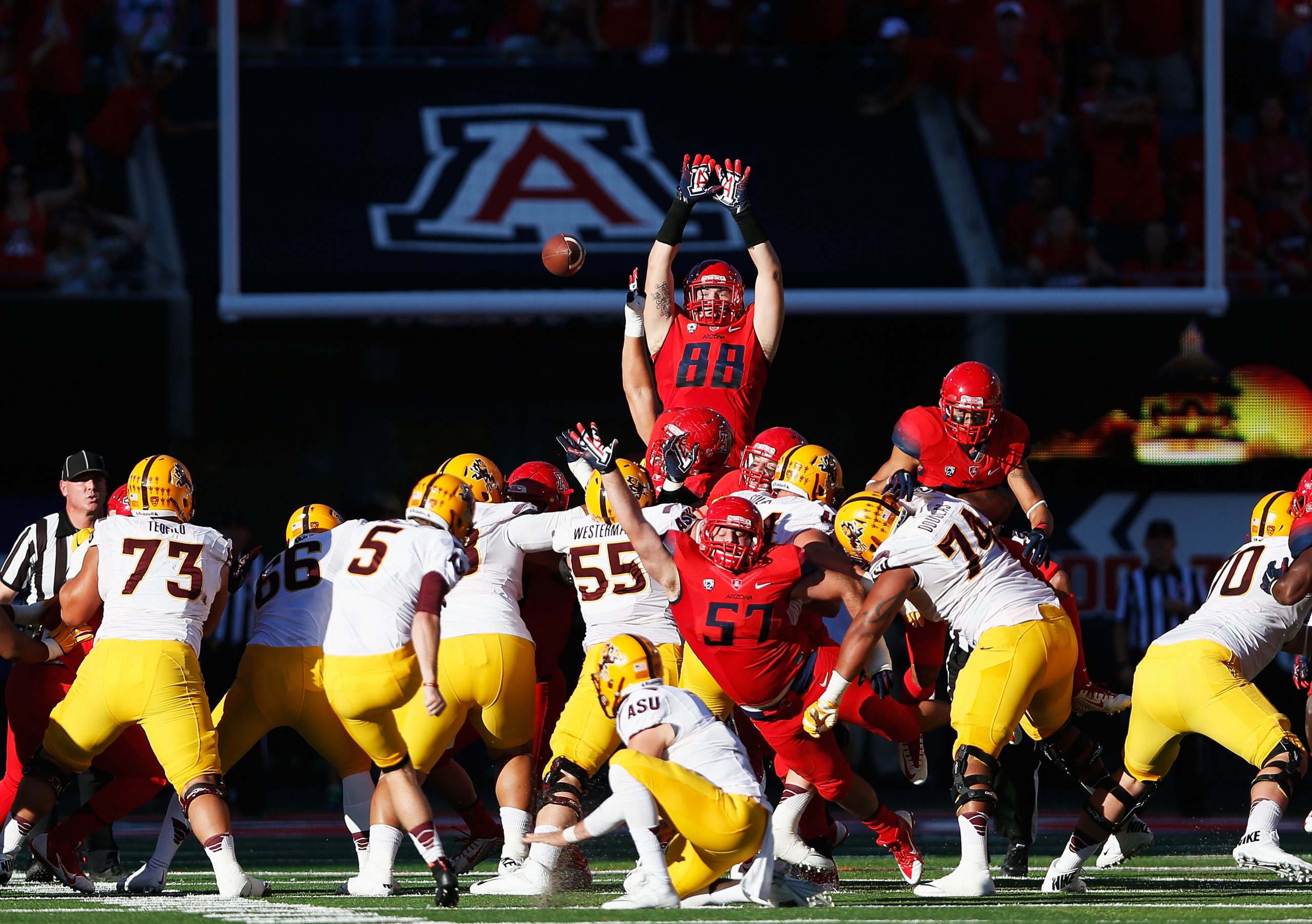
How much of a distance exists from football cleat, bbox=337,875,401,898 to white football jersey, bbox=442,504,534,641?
105cm

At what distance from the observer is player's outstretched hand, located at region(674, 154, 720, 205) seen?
366 inches

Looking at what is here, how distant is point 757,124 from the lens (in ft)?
46.1

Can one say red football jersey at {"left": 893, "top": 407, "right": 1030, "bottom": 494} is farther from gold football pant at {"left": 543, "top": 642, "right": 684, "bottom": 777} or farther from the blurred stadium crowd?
the blurred stadium crowd

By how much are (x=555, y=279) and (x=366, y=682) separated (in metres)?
5.90

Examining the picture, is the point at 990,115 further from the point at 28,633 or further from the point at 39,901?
the point at 39,901

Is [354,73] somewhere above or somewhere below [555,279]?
above

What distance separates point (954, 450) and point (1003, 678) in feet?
5.25

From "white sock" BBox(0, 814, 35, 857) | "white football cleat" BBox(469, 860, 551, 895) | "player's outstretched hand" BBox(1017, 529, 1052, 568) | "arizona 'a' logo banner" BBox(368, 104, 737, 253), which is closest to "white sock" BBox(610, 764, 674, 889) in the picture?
"white football cleat" BBox(469, 860, 551, 895)

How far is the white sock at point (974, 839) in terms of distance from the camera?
7594 millimetres

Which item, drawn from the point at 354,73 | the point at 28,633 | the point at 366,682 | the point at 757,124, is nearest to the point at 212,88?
the point at 354,73

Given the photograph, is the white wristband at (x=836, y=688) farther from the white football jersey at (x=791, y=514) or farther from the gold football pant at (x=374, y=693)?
the gold football pant at (x=374, y=693)

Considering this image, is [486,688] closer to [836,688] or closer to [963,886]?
[836,688]

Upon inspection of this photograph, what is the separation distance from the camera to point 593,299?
13.0 metres

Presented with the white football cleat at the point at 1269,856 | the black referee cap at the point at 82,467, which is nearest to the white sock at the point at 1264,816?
the white football cleat at the point at 1269,856
